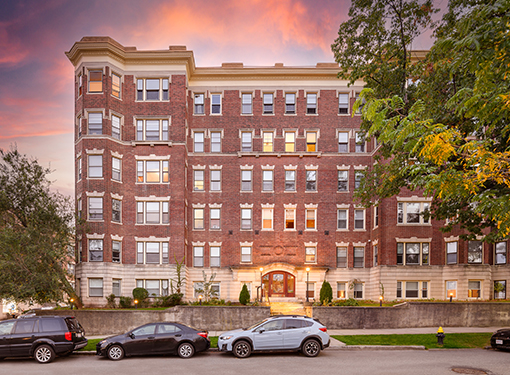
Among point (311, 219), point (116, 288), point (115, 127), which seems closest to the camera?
point (116, 288)

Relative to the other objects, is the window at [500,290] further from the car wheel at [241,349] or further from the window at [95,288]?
the window at [95,288]

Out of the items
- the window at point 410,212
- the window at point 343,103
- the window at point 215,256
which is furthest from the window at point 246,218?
the window at point 410,212

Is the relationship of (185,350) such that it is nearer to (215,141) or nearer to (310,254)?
(310,254)

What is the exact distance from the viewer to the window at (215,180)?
112 feet

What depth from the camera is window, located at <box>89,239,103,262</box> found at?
29344 millimetres

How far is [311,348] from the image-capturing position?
597 inches

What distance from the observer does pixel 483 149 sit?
7941 millimetres

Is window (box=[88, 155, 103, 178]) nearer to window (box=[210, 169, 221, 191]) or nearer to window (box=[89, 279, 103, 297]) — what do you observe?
window (box=[89, 279, 103, 297])

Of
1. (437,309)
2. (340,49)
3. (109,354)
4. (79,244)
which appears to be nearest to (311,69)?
(340,49)

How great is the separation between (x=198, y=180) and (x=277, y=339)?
68.4ft

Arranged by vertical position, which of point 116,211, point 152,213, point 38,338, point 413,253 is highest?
point 116,211

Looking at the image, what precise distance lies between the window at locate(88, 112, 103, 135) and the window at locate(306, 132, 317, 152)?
56.2 feet

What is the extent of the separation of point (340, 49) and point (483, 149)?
15.8 m

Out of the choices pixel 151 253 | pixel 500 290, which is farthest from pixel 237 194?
pixel 500 290
